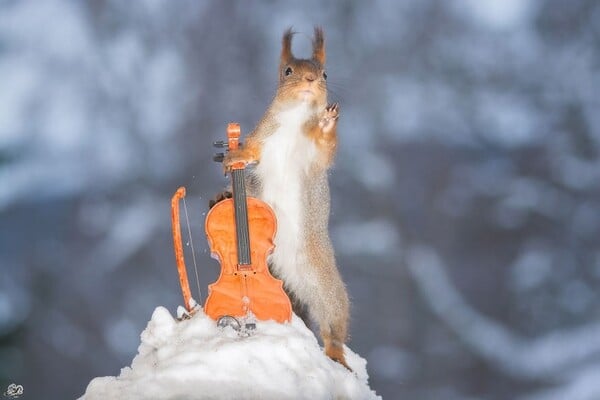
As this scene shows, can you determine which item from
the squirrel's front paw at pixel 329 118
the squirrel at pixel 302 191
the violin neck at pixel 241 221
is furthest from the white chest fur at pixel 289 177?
the violin neck at pixel 241 221

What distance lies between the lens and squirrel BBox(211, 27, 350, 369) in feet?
9.72

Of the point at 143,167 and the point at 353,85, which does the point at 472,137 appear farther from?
the point at 143,167

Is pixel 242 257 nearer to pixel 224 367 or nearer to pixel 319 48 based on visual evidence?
pixel 224 367

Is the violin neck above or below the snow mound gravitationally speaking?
above

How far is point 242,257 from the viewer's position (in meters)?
2.76

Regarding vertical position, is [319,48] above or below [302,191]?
above

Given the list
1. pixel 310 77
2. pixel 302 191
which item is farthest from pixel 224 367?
pixel 310 77

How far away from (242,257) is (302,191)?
40 centimetres

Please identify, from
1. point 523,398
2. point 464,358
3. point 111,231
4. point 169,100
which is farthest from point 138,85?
point 523,398

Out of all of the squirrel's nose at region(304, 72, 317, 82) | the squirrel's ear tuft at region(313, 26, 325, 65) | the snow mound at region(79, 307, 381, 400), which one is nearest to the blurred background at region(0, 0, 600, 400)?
the squirrel's ear tuft at region(313, 26, 325, 65)

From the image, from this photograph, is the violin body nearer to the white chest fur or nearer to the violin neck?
the violin neck

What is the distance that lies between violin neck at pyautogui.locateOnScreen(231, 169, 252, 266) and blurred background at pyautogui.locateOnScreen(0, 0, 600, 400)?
2.57ft

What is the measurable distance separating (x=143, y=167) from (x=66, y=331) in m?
0.83

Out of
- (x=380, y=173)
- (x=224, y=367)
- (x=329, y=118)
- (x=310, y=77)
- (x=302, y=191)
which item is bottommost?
(x=224, y=367)
